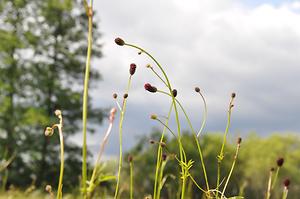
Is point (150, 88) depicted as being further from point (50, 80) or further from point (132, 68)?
point (50, 80)

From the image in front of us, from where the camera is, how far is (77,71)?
30.5 m

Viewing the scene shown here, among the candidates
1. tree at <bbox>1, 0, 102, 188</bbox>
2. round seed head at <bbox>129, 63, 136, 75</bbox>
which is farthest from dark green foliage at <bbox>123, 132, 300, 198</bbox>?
round seed head at <bbox>129, 63, 136, 75</bbox>

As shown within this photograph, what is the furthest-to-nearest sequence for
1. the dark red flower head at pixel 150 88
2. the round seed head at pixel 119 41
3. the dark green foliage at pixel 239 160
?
the dark green foliage at pixel 239 160 < the dark red flower head at pixel 150 88 < the round seed head at pixel 119 41

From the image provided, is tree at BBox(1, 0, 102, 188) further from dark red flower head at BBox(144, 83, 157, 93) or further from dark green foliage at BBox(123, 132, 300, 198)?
dark red flower head at BBox(144, 83, 157, 93)

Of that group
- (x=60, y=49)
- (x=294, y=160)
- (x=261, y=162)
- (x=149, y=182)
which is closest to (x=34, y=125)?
(x=60, y=49)

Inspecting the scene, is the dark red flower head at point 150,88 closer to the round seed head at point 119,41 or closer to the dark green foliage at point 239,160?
the round seed head at point 119,41

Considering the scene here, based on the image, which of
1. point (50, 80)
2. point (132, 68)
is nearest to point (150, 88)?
point (132, 68)

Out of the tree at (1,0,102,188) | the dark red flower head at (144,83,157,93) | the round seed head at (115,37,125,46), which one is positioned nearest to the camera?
the round seed head at (115,37,125,46)

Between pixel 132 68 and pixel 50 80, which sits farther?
pixel 50 80

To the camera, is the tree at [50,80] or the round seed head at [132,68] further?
the tree at [50,80]

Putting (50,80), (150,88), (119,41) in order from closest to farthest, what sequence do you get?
(119,41)
(150,88)
(50,80)

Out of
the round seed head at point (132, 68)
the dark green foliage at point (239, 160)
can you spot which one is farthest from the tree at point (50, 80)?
the round seed head at point (132, 68)

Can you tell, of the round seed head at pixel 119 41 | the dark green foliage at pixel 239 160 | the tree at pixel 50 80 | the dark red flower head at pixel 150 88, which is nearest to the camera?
the round seed head at pixel 119 41

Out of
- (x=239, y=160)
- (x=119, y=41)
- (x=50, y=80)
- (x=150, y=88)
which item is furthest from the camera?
(x=239, y=160)
